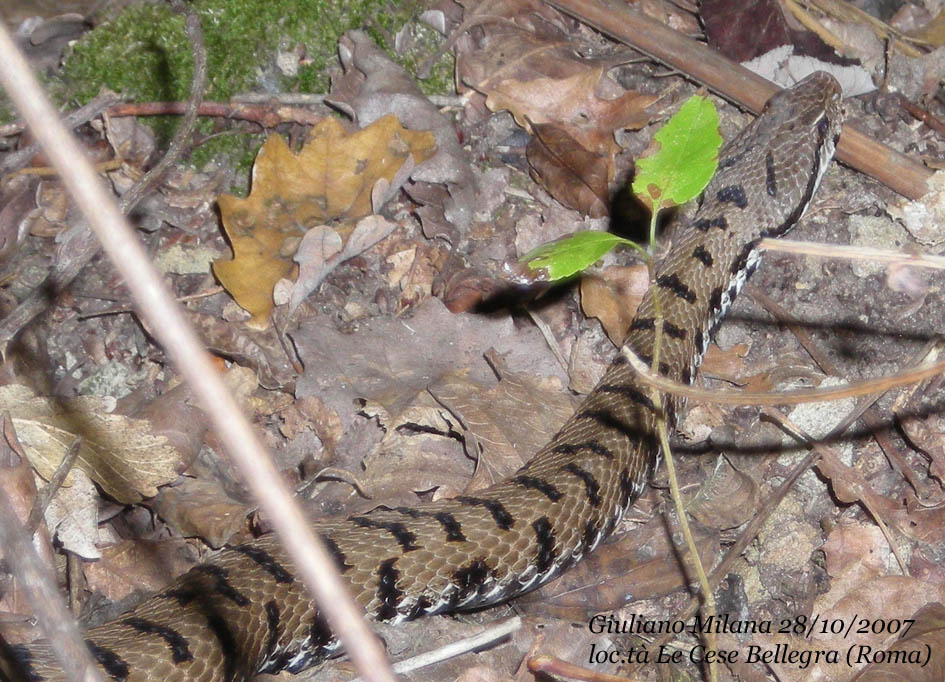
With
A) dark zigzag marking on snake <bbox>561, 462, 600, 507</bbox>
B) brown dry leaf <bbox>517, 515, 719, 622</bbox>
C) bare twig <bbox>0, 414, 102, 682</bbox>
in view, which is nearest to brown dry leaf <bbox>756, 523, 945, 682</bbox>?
brown dry leaf <bbox>517, 515, 719, 622</bbox>

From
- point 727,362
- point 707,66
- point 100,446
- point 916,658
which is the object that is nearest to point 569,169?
point 707,66

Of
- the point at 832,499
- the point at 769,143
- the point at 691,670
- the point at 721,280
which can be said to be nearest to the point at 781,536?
the point at 832,499

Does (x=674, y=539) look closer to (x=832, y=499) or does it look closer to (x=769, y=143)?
(x=832, y=499)

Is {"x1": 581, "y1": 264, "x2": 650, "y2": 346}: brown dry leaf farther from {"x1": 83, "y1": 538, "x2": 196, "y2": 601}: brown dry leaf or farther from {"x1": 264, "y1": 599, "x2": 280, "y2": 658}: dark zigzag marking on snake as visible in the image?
{"x1": 83, "y1": 538, "x2": 196, "y2": 601}: brown dry leaf

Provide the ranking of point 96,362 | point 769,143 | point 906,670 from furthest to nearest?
1. point 769,143
2. point 96,362
3. point 906,670

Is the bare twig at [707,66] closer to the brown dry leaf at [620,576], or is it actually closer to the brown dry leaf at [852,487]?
the brown dry leaf at [852,487]

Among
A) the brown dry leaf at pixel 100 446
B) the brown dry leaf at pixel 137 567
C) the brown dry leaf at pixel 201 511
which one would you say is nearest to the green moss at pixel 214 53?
the brown dry leaf at pixel 100 446

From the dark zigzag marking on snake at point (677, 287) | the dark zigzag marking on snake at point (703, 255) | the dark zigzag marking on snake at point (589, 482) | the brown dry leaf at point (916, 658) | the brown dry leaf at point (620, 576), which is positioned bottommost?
the brown dry leaf at point (916, 658)
